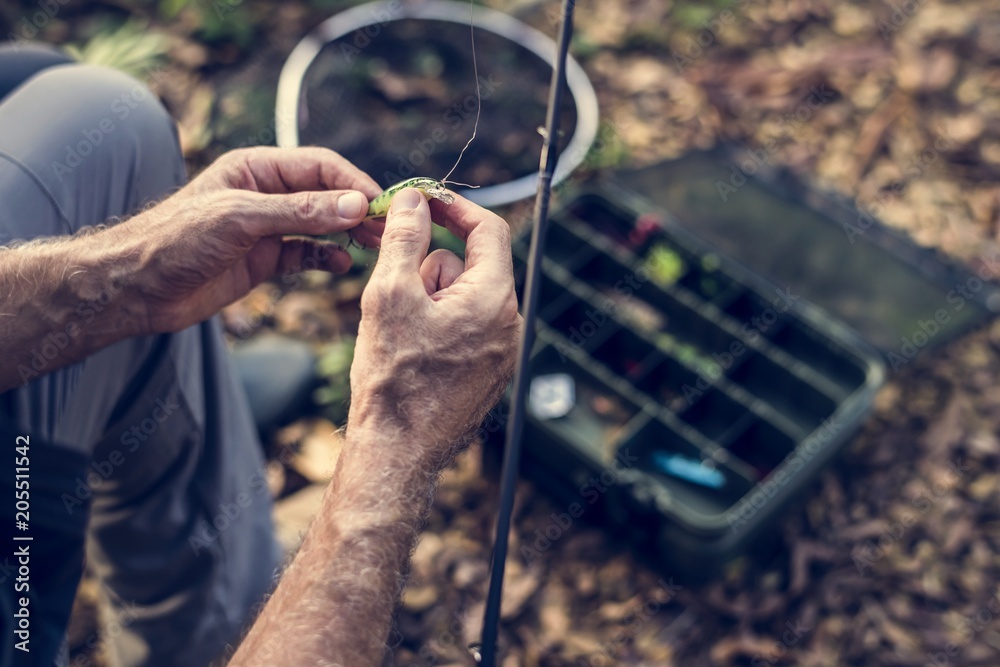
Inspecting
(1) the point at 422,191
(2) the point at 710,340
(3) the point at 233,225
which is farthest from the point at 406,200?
(2) the point at 710,340

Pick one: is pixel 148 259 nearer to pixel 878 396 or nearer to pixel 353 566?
pixel 353 566

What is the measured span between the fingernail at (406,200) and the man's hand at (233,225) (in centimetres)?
13

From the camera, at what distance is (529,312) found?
1071 mm

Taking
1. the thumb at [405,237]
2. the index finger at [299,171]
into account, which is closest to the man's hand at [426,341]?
the thumb at [405,237]

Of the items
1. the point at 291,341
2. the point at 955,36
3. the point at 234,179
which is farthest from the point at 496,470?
the point at 955,36

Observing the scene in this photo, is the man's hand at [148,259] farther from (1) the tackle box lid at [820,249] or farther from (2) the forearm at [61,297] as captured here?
(1) the tackle box lid at [820,249]

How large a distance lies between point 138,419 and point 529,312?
42.1 inches

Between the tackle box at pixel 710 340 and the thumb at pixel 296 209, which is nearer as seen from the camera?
the thumb at pixel 296 209

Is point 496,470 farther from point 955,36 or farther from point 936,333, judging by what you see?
point 955,36

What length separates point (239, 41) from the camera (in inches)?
140

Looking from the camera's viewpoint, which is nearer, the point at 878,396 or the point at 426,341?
the point at 426,341

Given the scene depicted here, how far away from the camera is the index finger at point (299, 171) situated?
162 cm

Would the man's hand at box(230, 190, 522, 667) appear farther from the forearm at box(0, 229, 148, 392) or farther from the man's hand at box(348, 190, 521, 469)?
the forearm at box(0, 229, 148, 392)

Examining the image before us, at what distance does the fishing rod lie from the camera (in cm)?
103
